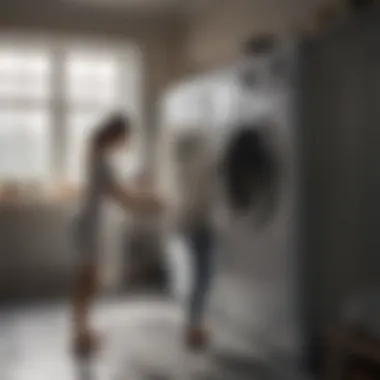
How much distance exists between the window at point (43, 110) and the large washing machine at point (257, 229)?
1657 millimetres

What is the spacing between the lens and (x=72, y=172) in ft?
16.9

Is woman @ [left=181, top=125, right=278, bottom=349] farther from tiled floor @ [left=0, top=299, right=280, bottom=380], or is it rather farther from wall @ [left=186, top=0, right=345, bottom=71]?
wall @ [left=186, top=0, right=345, bottom=71]

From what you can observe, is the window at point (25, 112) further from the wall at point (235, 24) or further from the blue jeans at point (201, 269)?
the blue jeans at point (201, 269)

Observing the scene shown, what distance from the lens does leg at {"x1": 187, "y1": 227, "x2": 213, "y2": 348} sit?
11.4 ft

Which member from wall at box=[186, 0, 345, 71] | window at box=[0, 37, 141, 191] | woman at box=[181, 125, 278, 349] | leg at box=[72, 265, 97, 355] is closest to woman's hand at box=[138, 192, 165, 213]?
woman at box=[181, 125, 278, 349]

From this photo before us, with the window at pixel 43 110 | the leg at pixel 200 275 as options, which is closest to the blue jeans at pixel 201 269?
the leg at pixel 200 275

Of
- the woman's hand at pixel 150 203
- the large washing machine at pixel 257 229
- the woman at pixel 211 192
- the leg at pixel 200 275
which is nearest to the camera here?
the large washing machine at pixel 257 229

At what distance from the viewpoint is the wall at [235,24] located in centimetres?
357

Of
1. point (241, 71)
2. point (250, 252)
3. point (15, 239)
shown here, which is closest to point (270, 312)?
point (250, 252)

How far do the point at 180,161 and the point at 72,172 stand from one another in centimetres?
143

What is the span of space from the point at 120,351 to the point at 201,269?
0.63m

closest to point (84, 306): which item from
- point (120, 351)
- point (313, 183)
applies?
point (120, 351)

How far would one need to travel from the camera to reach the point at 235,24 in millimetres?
4324

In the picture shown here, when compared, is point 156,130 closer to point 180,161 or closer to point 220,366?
point 180,161
